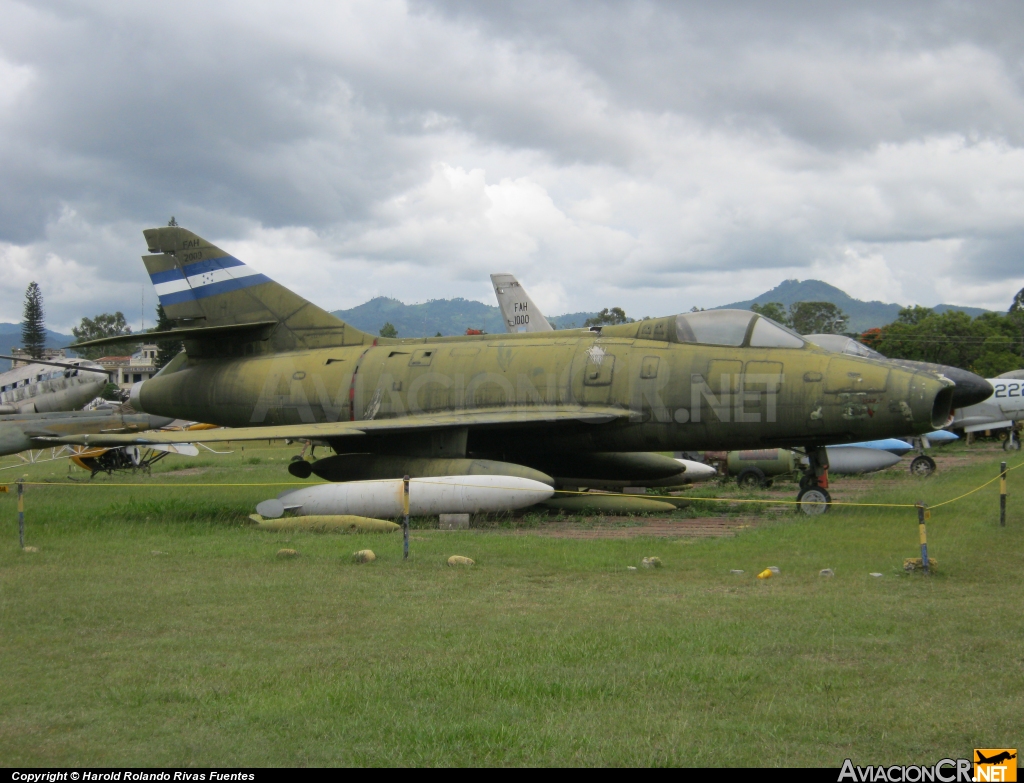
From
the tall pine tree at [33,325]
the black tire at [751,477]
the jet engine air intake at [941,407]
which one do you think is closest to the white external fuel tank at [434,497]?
the jet engine air intake at [941,407]

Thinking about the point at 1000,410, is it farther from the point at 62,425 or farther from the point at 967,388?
the point at 62,425

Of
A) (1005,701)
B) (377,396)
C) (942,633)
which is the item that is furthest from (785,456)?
Answer: (1005,701)

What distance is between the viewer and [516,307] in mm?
36938

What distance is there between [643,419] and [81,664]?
10.0 meters

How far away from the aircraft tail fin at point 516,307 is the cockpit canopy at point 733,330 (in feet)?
70.0

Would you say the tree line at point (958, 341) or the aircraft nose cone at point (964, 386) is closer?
the aircraft nose cone at point (964, 386)

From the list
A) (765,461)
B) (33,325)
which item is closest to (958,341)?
(765,461)

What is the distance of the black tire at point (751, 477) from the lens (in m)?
20.8

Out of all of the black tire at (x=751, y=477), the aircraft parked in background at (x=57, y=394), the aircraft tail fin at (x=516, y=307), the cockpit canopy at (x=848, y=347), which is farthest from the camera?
the aircraft tail fin at (x=516, y=307)

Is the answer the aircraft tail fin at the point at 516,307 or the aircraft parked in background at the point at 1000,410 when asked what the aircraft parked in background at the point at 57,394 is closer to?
the aircraft tail fin at the point at 516,307

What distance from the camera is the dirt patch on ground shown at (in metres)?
12.5

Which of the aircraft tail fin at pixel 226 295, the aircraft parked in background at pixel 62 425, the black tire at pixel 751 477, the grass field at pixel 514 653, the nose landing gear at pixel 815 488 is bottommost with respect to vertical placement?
the black tire at pixel 751 477

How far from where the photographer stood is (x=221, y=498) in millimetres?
17891

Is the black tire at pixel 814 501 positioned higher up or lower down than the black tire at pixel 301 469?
lower down
